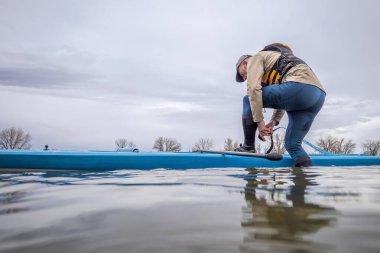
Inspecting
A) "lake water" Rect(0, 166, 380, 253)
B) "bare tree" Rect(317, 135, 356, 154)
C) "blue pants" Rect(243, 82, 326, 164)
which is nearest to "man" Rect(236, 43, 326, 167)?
"blue pants" Rect(243, 82, 326, 164)

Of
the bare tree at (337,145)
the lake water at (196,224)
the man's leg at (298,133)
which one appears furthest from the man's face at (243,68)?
the bare tree at (337,145)

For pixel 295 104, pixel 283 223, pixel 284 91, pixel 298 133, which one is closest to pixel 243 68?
pixel 284 91

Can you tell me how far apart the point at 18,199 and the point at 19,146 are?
5631 cm

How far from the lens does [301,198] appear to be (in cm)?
98

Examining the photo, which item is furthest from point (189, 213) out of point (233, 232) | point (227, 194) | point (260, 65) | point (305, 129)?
point (305, 129)

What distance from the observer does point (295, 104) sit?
10.5 ft

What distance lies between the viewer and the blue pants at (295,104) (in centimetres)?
309

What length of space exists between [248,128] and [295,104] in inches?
28.0

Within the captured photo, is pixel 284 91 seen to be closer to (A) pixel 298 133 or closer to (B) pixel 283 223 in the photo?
(A) pixel 298 133

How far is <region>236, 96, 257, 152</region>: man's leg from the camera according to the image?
3596mm

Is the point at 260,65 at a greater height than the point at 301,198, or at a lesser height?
greater

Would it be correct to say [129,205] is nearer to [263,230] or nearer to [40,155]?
[263,230]

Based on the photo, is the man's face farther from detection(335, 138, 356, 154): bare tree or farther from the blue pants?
detection(335, 138, 356, 154): bare tree

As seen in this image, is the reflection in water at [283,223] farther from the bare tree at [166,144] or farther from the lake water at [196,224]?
the bare tree at [166,144]
